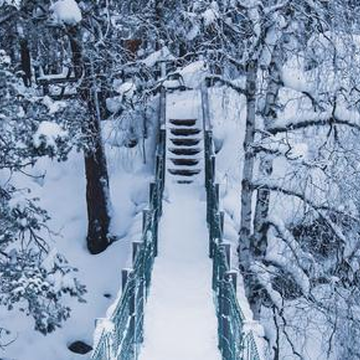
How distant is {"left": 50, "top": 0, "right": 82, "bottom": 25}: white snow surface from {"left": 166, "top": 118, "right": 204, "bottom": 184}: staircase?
18.4 feet

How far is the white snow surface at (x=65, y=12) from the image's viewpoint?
11367 mm

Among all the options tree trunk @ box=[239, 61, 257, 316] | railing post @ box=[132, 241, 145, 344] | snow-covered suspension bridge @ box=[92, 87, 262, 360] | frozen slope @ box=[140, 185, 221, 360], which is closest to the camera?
snow-covered suspension bridge @ box=[92, 87, 262, 360]

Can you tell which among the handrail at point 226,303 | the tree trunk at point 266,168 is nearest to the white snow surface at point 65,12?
the tree trunk at point 266,168

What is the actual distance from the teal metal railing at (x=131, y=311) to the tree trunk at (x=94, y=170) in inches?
106

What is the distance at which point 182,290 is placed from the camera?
36.5 feet

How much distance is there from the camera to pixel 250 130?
11867mm

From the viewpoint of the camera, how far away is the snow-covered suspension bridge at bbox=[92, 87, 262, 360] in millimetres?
8188

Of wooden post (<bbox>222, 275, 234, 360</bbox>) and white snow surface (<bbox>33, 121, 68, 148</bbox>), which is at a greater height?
white snow surface (<bbox>33, 121, 68, 148</bbox>)

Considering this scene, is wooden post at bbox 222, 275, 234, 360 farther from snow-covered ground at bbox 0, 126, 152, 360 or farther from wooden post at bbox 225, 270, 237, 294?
snow-covered ground at bbox 0, 126, 152, 360

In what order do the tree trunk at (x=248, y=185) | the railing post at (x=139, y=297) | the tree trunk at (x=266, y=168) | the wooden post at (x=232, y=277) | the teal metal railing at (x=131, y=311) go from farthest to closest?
the tree trunk at (x=248, y=185), the tree trunk at (x=266, y=168), the railing post at (x=139, y=297), the wooden post at (x=232, y=277), the teal metal railing at (x=131, y=311)

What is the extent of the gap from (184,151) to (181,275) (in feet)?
18.5

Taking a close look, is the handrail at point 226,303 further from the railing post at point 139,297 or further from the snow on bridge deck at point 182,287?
the railing post at point 139,297

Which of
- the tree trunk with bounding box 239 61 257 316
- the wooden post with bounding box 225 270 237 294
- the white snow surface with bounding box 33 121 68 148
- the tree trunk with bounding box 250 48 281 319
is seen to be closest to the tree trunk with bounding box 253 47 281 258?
the tree trunk with bounding box 250 48 281 319

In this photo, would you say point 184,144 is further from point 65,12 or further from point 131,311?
point 131,311
